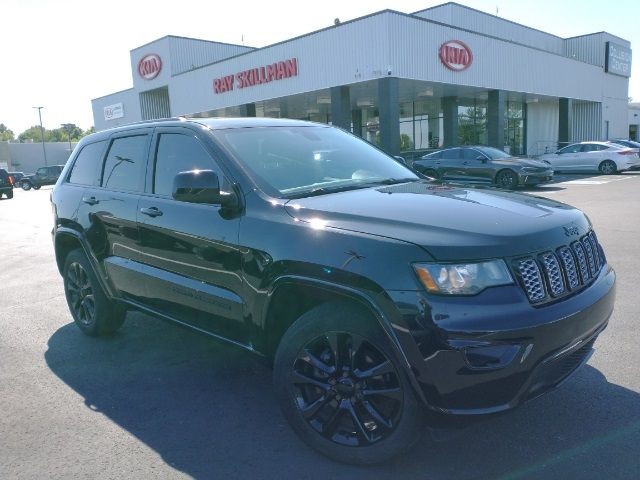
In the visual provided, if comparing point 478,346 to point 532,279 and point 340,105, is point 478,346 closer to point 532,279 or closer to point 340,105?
point 532,279

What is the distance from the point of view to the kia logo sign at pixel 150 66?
121 ft

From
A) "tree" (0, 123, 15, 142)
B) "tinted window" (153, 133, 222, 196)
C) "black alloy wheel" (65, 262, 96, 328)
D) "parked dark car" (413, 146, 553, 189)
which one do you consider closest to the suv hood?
"tinted window" (153, 133, 222, 196)

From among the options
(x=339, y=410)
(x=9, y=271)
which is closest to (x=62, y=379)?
(x=339, y=410)

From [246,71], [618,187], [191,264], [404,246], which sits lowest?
[618,187]

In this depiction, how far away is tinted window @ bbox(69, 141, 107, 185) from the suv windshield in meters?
1.72

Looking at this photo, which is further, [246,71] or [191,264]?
[246,71]

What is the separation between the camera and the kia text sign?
2727 cm

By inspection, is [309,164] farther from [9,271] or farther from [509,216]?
[9,271]

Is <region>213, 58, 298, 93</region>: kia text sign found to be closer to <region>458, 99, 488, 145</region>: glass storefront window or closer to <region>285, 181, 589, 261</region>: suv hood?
<region>458, 99, 488, 145</region>: glass storefront window

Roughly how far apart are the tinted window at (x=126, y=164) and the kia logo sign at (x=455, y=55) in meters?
22.7

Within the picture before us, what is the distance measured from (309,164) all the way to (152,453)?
2032 mm

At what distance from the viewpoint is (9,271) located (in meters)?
8.59

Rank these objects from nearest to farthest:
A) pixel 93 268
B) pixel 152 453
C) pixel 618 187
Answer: pixel 152 453, pixel 93 268, pixel 618 187

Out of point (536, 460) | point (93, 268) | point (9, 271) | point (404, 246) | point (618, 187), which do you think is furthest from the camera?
point (618, 187)
